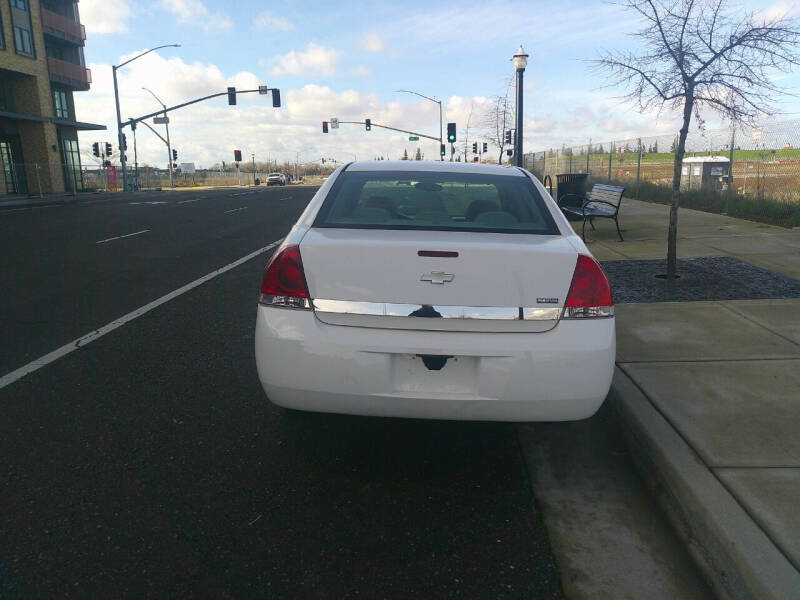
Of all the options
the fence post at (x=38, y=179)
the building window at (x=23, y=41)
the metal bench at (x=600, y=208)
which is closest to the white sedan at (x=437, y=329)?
the metal bench at (x=600, y=208)

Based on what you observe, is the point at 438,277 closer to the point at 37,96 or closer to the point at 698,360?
the point at 698,360

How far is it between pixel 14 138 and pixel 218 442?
43.7 metres

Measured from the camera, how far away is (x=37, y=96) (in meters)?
39.6

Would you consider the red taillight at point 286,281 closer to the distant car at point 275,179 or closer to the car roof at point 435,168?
the car roof at point 435,168

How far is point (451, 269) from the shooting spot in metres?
3.20

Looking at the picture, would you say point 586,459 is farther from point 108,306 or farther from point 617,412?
point 108,306

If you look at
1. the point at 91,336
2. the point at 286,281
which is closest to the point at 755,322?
the point at 286,281

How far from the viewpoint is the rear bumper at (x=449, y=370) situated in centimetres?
316

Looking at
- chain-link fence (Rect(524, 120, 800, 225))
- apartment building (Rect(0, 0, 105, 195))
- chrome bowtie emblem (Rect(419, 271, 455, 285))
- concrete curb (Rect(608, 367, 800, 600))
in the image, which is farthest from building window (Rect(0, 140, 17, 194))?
concrete curb (Rect(608, 367, 800, 600))

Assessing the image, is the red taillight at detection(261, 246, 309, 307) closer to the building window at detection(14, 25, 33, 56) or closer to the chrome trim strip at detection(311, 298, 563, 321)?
the chrome trim strip at detection(311, 298, 563, 321)

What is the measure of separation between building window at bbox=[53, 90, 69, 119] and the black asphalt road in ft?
149

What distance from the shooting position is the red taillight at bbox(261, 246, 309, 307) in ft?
10.8

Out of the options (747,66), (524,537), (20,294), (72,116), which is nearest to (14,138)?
(72,116)

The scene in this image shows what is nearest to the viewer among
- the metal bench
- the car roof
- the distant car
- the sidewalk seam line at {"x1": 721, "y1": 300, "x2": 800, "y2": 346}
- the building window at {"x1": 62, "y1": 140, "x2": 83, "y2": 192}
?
the car roof
